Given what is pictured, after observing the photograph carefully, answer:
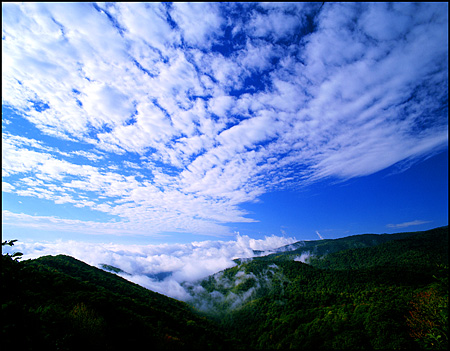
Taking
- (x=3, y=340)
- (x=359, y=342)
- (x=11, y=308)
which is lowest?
(x=359, y=342)

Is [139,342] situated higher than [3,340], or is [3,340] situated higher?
[3,340]

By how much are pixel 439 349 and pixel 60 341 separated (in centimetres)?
2878

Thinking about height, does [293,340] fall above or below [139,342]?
below

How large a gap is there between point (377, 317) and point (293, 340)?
5038 cm

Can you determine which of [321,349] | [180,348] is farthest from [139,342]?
[321,349]

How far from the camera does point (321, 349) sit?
75.5 metres

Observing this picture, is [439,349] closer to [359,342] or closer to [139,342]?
[139,342]

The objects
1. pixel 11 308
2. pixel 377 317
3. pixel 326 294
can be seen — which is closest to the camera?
pixel 11 308

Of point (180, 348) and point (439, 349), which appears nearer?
point (439, 349)

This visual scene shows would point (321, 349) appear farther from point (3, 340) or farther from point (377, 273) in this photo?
point (377, 273)

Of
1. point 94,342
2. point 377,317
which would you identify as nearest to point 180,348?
point 94,342

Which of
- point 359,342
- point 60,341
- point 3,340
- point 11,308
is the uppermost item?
point 11,308

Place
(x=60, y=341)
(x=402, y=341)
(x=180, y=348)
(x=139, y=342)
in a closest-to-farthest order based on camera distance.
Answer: (x=60, y=341), (x=139, y=342), (x=180, y=348), (x=402, y=341)

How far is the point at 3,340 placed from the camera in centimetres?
662
